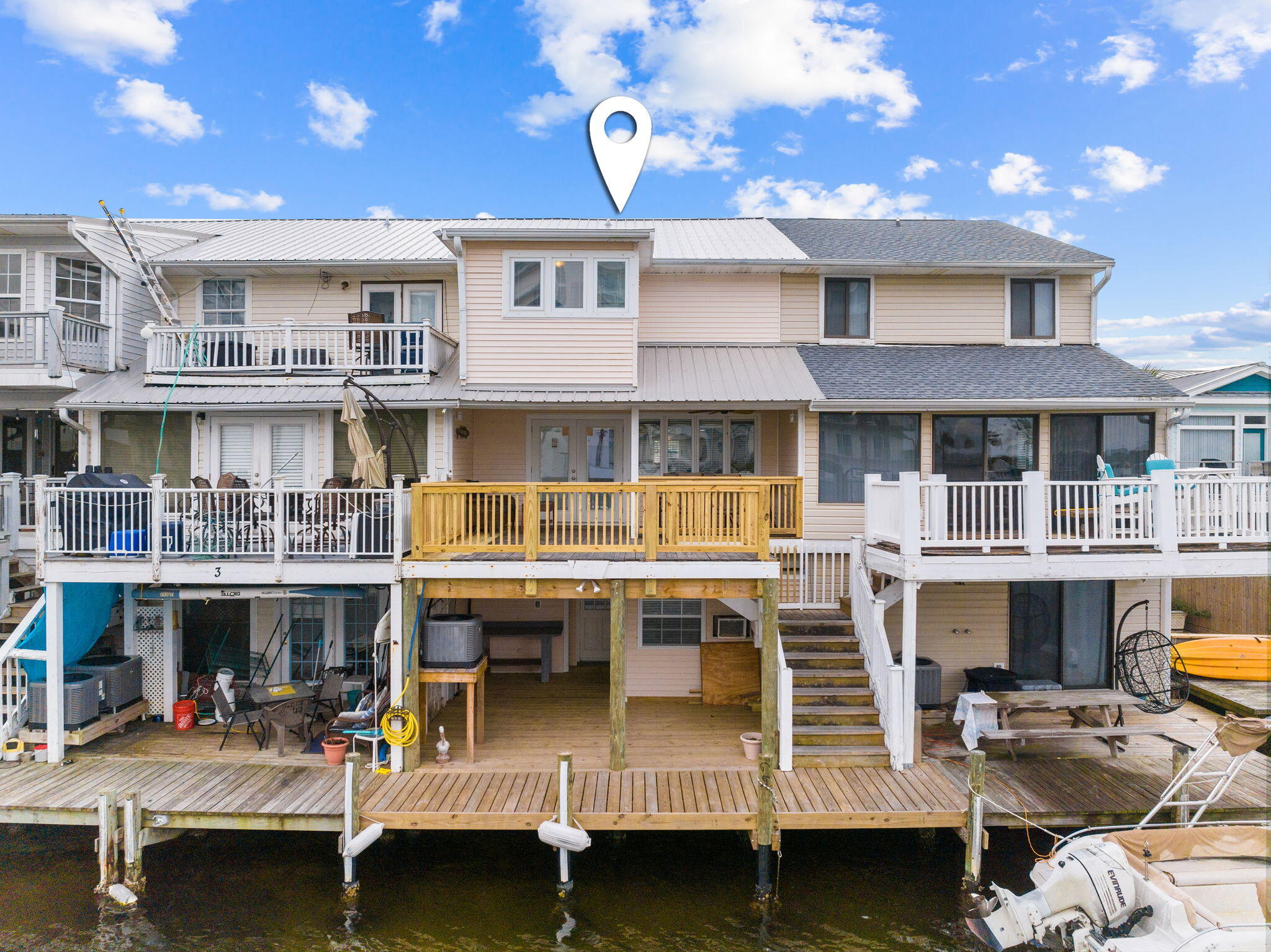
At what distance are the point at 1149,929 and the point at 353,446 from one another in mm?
10192

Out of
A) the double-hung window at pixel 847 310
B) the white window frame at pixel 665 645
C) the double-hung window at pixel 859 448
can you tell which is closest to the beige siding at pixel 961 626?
the double-hung window at pixel 859 448

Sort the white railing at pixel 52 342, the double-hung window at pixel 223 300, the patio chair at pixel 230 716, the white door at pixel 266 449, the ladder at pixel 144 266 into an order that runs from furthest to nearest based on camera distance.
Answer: the double-hung window at pixel 223 300, the ladder at pixel 144 266, the white door at pixel 266 449, the white railing at pixel 52 342, the patio chair at pixel 230 716

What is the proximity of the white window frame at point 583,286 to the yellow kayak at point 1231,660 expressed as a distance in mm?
12731

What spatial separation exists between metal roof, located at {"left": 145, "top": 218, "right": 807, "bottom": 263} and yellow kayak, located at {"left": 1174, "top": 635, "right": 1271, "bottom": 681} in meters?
11.1

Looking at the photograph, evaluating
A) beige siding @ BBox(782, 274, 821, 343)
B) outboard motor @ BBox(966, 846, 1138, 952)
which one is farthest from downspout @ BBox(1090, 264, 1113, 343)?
outboard motor @ BBox(966, 846, 1138, 952)

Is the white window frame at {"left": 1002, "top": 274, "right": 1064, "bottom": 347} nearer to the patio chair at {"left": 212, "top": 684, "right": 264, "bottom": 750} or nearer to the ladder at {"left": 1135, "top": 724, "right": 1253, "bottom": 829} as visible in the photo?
the ladder at {"left": 1135, "top": 724, "right": 1253, "bottom": 829}

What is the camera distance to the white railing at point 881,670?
8742 millimetres

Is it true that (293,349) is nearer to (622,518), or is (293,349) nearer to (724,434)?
(622,518)

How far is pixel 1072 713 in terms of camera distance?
10.2 meters

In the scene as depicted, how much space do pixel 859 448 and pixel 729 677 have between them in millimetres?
4478

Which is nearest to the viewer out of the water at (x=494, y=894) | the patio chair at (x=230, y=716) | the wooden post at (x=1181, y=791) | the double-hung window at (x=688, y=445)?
the water at (x=494, y=894)

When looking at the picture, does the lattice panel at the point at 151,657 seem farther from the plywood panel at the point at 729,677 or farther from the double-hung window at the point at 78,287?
the plywood panel at the point at 729,677

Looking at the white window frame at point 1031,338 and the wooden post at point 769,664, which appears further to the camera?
the white window frame at point 1031,338

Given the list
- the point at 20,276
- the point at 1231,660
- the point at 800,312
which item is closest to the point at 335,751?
the point at 20,276
